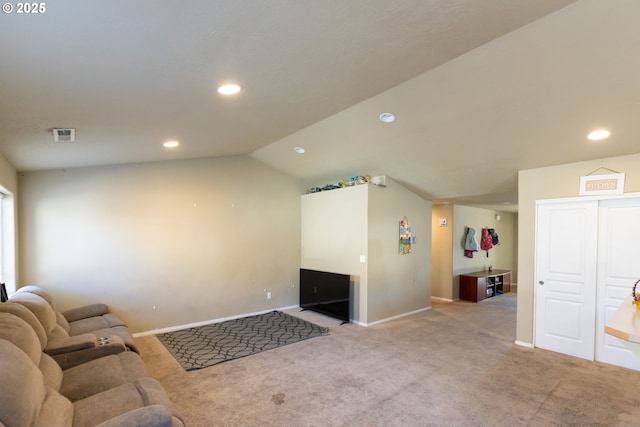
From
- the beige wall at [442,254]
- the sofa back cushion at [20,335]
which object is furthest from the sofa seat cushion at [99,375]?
the beige wall at [442,254]

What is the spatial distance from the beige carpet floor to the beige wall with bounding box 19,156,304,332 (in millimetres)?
885

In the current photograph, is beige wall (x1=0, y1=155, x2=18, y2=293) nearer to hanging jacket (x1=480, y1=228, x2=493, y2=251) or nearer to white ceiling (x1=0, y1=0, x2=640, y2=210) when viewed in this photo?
white ceiling (x1=0, y1=0, x2=640, y2=210)

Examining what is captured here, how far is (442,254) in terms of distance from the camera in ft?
25.0

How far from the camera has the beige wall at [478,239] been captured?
763cm

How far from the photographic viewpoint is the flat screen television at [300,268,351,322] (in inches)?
219

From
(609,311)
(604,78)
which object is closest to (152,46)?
(604,78)

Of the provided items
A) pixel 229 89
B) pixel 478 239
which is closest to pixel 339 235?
pixel 229 89

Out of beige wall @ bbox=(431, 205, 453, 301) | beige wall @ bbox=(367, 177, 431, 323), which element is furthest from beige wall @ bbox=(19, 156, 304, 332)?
beige wall @ bbox=(431, 205, 453, 301)

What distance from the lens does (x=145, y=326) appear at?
4980 mm

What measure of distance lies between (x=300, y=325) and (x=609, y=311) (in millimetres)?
4038

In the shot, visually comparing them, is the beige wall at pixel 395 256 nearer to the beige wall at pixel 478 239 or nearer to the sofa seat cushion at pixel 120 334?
the beige wall at pixel 478 239

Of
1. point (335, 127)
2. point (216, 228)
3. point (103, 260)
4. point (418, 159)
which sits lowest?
point (103, 260)

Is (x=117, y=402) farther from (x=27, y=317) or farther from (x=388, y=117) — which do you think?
(x=388, y=117)

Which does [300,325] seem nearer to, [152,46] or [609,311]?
[609,311]
